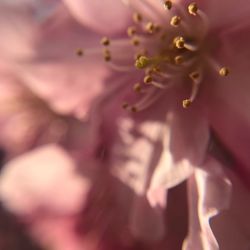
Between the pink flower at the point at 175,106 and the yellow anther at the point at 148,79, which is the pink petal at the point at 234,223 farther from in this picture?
the yellow anther at the point at 148,79

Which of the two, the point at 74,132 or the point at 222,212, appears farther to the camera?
the point at 74,132

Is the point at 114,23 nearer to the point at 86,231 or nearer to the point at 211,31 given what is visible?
the point at 211,31

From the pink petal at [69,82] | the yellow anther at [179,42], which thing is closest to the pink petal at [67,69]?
the pink petal at [69,82]

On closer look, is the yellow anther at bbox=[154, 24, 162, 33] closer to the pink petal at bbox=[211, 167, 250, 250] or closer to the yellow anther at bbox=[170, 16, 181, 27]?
the yellow anther at bbox=[170, 16, 181, 27]

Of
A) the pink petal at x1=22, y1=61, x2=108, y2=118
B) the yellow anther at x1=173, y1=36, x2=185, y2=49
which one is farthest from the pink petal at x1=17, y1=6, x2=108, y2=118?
the yellow anther at x1=173, y1=36, x2=185, y2=49

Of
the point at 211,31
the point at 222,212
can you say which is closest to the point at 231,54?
the point at 211,31

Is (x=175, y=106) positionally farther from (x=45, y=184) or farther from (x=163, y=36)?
(x=45, y=184)
